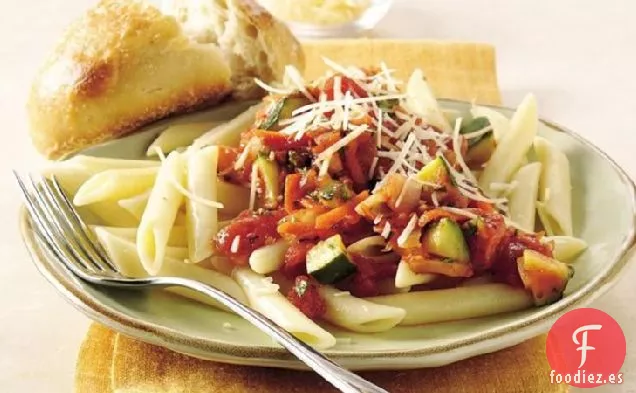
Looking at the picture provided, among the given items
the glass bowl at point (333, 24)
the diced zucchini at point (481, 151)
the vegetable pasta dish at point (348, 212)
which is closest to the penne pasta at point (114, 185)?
the vegetable pasta dish at point (348, 212)

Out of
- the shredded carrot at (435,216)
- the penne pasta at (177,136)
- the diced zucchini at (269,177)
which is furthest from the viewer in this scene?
the penne pasta at (177,136)

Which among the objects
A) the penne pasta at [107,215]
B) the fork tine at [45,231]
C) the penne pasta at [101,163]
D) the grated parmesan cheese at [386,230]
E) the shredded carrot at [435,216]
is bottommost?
the penne pasta at [107,215]

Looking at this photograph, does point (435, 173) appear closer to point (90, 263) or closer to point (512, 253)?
point (512, 253)

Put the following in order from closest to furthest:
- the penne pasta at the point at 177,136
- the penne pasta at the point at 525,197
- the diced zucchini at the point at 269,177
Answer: the diced zucchini at the point at 269,177, the penne pasta at the point at 525,197, the penne pasta at the point at 177,136

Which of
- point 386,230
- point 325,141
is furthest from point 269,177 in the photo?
point 386,230

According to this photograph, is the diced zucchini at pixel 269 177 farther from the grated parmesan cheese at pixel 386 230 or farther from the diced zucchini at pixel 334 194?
the grated parmesan cheese at pixel 386 230

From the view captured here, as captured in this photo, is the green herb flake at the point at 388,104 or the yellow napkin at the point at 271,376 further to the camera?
the green herb flake at the point at 388,104

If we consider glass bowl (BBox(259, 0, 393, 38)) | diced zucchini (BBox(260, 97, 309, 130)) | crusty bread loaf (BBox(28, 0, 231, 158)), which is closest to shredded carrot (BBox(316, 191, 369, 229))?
diced zucchini (BBox(260, 97, 309, 130))
